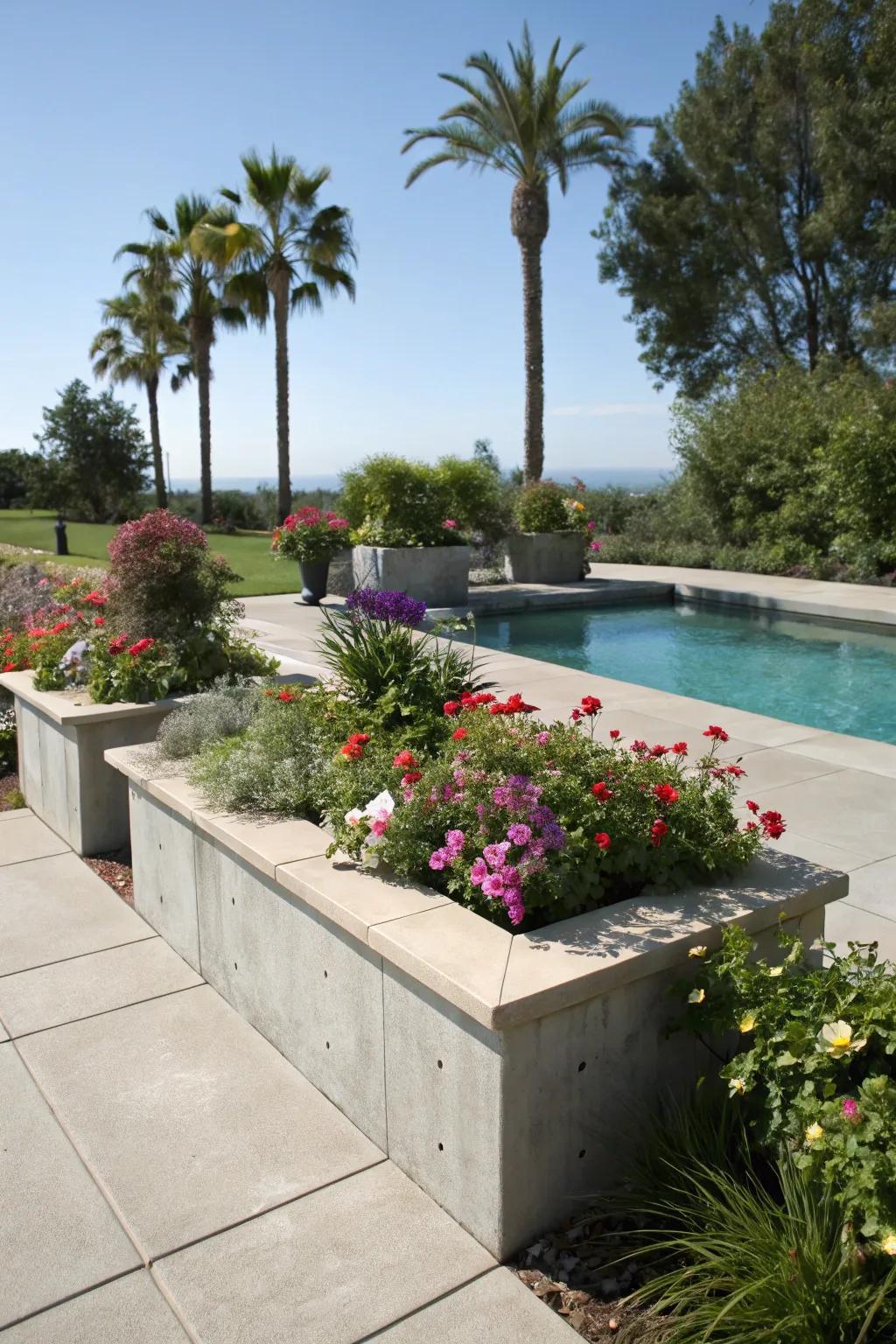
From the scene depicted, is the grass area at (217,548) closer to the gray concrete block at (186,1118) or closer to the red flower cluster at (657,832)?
the gray concrete block at (186,1118)

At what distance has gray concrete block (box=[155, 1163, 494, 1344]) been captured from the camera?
1970 millimetres

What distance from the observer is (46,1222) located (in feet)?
7.50

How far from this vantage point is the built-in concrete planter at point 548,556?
13867 mm

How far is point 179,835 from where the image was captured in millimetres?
3541

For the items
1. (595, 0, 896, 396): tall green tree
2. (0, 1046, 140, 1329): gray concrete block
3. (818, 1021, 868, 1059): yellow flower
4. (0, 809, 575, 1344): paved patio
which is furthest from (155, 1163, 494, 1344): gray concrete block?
(595, 0, 896, 396): tall green tree

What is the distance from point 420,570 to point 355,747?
901 cm

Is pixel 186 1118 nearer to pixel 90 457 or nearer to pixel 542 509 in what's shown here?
pixel 542 509

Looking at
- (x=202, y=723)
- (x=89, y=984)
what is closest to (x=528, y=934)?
(x=89, y=984)

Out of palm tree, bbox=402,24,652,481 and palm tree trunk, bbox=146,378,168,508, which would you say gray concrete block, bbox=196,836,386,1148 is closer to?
palm tree, bbox=402,24,652,481

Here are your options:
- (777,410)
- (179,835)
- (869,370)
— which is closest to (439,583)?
(777,410)

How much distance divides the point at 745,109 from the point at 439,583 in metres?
18.0

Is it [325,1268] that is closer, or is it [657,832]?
[325,1268]

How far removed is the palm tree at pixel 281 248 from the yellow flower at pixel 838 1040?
24.2 metres

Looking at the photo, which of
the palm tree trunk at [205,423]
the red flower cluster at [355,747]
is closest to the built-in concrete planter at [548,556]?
the red flower cluster at [355,747]
